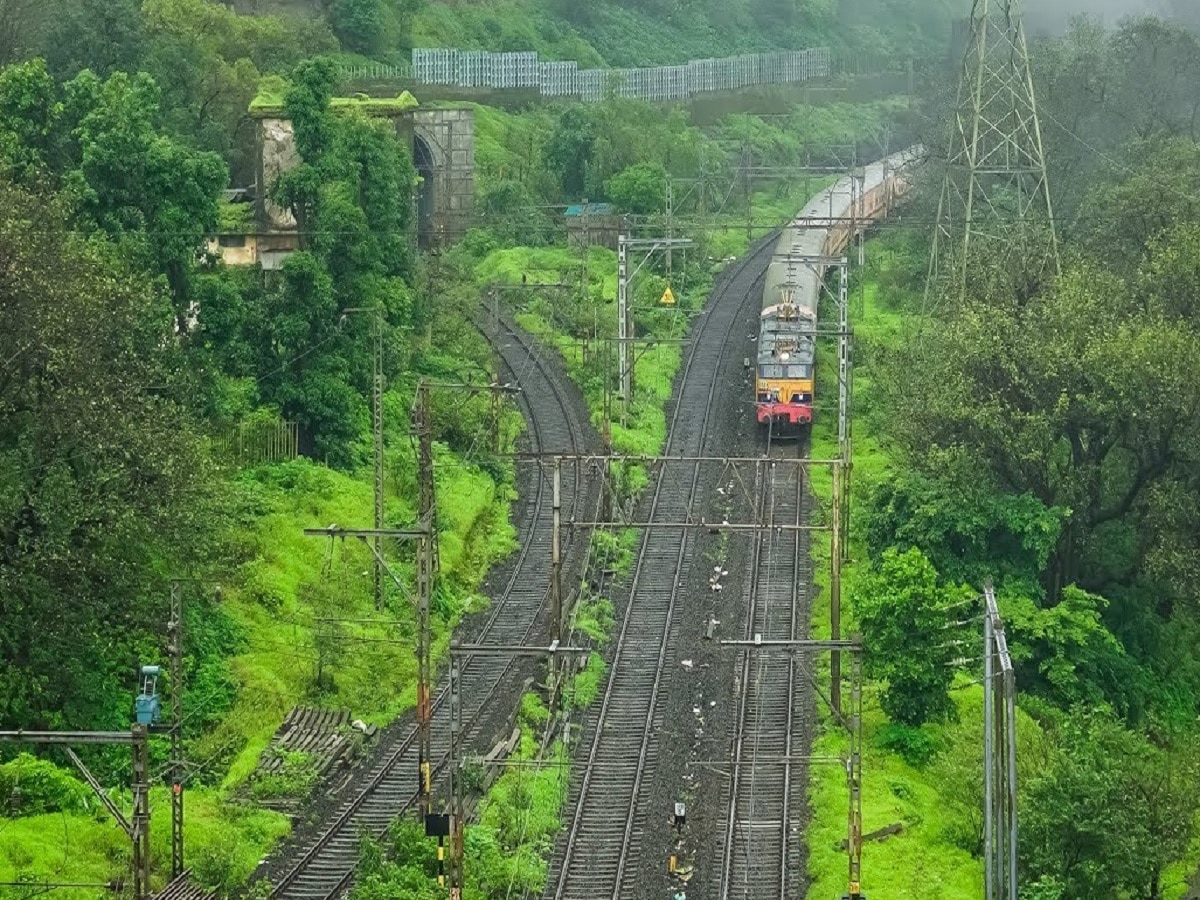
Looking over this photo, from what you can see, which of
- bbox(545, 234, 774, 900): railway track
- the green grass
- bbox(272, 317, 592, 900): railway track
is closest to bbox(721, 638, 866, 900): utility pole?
bbox(545, 234, 774, 900): railway track

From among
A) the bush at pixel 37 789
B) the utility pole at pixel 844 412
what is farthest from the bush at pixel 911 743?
the bush at pixel 37 789

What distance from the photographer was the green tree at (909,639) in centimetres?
4112

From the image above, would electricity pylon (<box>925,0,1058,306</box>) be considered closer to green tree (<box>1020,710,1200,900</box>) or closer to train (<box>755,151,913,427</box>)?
Answer: train (<box>755,151,913,427</box>)

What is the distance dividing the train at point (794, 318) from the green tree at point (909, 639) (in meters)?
8.45

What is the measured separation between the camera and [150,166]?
159 ft

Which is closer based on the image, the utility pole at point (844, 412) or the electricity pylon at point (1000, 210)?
the utility pole at point (844, 412)

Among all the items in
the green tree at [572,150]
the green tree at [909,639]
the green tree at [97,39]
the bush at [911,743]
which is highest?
the green tree at [97,39]

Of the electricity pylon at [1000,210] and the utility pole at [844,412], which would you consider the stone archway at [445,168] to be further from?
the utility pole at [844,412]

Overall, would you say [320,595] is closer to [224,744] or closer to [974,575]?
[224,744]

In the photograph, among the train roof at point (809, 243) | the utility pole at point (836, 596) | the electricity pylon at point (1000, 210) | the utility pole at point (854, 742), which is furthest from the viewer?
the train roof at point (809, 243)

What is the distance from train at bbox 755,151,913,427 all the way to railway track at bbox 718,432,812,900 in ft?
6.65

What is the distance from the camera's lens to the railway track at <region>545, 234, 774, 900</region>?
3609cm

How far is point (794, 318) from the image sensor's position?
58656 mm

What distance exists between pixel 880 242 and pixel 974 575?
121 ft
